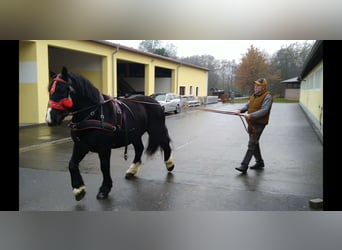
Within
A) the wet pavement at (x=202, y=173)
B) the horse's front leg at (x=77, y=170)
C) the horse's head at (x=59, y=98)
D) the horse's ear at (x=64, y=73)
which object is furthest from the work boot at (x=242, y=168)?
the horse's ear at (x=64, y=73)

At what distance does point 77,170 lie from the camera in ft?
10.5

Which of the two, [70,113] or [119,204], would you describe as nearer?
[70,113]

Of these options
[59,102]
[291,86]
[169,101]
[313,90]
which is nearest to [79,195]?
[59,102]

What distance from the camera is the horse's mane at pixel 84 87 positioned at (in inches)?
120

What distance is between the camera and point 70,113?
10.1ft

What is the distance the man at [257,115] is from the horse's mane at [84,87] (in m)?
1.45

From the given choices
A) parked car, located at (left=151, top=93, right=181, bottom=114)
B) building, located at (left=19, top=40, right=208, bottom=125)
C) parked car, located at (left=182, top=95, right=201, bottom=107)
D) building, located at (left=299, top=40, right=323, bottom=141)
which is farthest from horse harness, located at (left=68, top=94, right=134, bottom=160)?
building, located at (left=299, top=40, right=323, bottom=141)

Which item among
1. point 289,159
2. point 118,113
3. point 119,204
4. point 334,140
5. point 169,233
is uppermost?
point 118,113

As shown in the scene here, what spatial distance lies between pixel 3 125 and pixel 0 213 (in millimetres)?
1054

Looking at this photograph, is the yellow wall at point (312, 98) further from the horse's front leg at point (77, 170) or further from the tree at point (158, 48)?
the horse's front leg at point (77, 170)

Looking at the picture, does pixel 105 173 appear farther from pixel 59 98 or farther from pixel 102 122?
pixel 59 98

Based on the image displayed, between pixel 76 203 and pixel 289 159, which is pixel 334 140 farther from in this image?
pixel 76 203

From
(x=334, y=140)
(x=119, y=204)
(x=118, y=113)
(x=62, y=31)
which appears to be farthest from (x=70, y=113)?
(x=334, y=140)

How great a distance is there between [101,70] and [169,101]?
77cm
